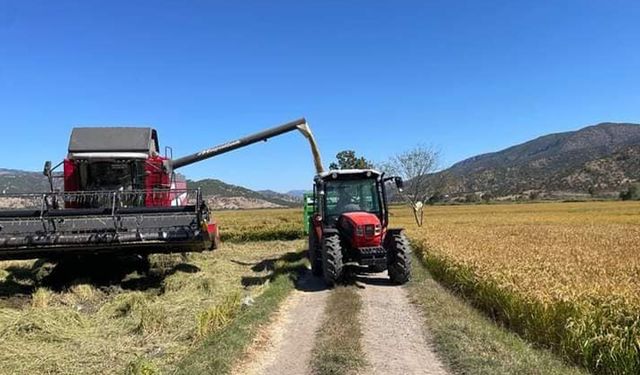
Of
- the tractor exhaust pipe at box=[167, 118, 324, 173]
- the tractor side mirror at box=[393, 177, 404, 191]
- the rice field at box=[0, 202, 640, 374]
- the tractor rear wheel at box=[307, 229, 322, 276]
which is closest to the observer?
the rice field at box=[0, 202, 640, 374]

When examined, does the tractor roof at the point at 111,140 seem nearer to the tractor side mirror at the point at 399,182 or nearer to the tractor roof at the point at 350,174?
the tractor roof at the point at 350,174

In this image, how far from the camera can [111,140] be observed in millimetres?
13047

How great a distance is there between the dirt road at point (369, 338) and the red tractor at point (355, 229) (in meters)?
0.66

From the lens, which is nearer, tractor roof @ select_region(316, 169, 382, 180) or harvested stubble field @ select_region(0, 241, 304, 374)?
harvested stubble field @ select_region(0, 241, 304, 374)

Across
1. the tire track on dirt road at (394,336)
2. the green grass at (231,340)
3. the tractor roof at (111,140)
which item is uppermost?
the tractor roof at (111,140)

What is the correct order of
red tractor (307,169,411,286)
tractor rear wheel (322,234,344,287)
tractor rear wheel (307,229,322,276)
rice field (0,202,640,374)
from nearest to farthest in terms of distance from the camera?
rice field (0,202,640,374)
tractor rear wheel (322,234,344,287)
red tractor (307,169,411,286)
tractor rear wheel (307,229,322,276)

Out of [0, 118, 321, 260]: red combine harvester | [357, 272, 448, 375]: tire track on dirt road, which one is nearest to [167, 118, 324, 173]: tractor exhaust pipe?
[0, 118, 321, 260]: red combine harvester

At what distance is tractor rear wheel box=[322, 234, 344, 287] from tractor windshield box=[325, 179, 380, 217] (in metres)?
1.14

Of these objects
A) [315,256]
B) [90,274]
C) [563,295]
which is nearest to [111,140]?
[90,274]

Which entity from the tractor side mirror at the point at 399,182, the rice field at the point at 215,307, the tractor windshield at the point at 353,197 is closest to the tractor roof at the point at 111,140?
the rice field at the point at 215,307

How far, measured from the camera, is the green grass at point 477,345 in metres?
5.41

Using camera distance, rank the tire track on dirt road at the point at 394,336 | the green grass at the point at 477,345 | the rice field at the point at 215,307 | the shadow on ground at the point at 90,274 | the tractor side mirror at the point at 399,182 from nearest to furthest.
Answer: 1. the green grass at the point at 477,345
2. the tire track on dirt road at the point at 394,336
3. the rice field at the point at 215,307
4. the shadow on ground at the point at 90,274
5. the tractor side mirror at the point at 399,182

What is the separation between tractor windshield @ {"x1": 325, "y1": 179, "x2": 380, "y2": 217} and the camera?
38.3 ft

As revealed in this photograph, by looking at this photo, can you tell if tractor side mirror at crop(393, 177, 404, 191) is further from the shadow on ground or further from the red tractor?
the shadow on ground
